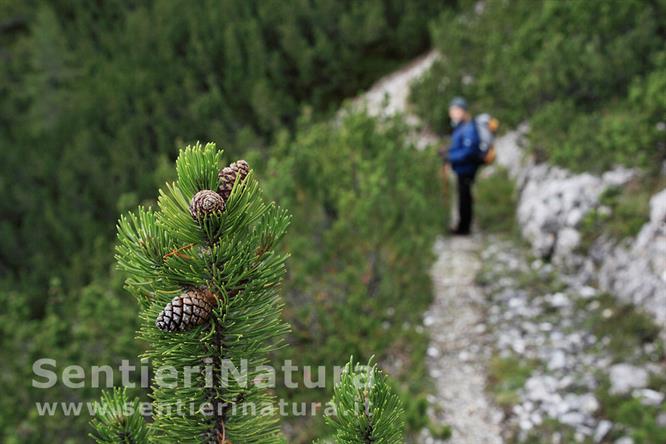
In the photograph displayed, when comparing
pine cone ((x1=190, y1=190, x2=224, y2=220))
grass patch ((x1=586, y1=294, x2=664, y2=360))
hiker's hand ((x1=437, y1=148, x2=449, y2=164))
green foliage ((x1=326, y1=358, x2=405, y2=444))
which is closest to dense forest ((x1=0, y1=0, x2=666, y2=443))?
hiker's hand ((x1=437, y1=148, x2=449, y2=164))

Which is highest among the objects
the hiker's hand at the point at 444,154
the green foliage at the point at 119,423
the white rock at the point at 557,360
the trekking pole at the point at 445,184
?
the hiker's hand at the point at 444,154

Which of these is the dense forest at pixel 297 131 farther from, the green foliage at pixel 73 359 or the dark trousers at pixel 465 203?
the dark trousers at pixel 465 203

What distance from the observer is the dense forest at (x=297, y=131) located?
15.1 feet

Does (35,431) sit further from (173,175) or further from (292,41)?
(292,41)

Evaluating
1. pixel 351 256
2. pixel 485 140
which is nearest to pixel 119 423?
Answer: pixel 351 256

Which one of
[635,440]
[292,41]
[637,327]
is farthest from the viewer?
[292,41]

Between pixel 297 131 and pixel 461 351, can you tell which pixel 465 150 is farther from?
pixel 297 131

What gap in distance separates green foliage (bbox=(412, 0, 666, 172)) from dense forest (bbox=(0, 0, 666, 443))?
0.09ft

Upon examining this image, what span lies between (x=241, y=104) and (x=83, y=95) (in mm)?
5654

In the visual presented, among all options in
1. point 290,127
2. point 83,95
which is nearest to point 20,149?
point 83,95

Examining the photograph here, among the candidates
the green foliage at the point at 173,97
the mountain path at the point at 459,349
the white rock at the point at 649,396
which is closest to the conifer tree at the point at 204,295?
the mountain path at the point at 459,349

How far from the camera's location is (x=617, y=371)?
4.15 m

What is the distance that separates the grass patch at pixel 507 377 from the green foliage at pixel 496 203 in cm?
263

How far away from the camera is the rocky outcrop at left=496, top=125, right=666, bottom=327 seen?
4602mm
